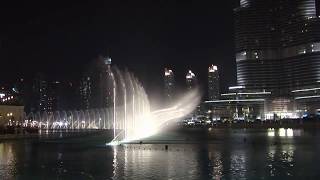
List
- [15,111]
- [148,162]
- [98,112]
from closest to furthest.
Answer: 1. [148,162]
2. [15,111]
3. [98,112]

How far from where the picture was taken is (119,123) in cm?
11425

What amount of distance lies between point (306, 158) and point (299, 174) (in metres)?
10.5

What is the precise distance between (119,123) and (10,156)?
66840mm

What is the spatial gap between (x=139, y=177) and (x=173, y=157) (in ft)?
41.2

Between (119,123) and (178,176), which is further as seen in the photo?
(119,123)

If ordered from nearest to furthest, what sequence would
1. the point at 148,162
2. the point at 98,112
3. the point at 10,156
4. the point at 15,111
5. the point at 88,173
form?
the point at 88,173 < the point at 148,162 < the point at 10,156 < the point at 15,111 < the point at 98,112

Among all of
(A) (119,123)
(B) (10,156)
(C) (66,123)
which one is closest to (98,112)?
(C) (66,123)

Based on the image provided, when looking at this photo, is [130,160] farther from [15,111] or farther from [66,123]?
[66,123]

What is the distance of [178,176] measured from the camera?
101 feet

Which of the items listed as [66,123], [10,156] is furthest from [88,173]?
[66,123]

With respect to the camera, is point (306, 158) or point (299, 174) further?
point (306, 158)

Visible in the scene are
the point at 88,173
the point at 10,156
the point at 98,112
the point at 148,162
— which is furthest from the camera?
the point at 98,112

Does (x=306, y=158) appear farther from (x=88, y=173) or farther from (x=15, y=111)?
(x=15, y=111)

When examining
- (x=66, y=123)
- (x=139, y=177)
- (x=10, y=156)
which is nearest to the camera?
(x=139, y=177)
